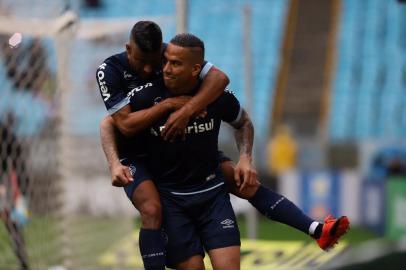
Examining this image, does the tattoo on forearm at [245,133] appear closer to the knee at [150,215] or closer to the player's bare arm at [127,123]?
the player's bare arm at [127,123]

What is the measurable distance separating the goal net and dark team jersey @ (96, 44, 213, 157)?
115 inches

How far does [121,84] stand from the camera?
5145 millimetres

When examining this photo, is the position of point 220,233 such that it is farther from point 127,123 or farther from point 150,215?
point 127,123

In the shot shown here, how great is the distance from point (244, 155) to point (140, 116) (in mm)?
765

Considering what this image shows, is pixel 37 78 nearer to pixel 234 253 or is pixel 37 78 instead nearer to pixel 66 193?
pixel 66 193

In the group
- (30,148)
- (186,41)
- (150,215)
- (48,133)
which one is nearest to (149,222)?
(150,215)

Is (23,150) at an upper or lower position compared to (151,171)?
lower

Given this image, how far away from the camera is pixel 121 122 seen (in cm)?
503

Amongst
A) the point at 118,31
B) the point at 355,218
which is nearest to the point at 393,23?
the point at 355,218

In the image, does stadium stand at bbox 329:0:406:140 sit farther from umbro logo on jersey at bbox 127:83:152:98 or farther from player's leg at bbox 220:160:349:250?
umbro logo on jersey at bbox 127:83:152:98

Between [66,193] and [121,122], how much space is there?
4444 mm

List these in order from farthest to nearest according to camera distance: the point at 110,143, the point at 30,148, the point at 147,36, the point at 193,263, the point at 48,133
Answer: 1. the point at 48,133
2. the point at 30,148
3. the point at 193,263
4. the point at 110,143
5. the point at 147,36

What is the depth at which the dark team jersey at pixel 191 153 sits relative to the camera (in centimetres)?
519

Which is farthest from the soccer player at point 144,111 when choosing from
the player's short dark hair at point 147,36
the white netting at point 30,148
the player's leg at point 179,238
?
the white netting at point 30,148
